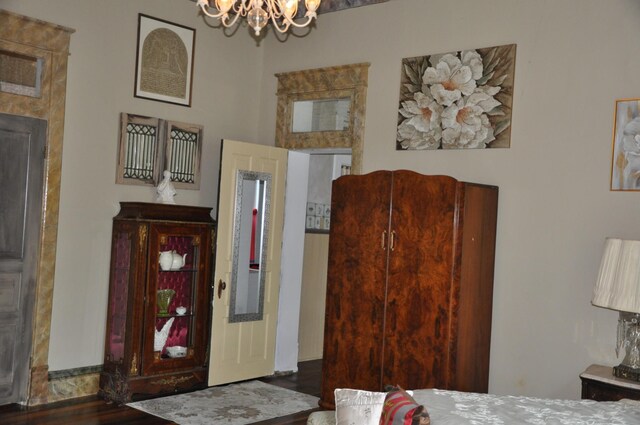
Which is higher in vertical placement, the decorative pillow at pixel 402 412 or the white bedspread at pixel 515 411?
the decorative pillow at pixel 402 412

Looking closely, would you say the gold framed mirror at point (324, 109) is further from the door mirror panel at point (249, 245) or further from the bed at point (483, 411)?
the bed at point (483, 411)

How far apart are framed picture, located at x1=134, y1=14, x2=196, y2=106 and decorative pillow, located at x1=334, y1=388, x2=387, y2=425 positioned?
4032 mm

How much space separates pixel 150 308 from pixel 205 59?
7.78 ft

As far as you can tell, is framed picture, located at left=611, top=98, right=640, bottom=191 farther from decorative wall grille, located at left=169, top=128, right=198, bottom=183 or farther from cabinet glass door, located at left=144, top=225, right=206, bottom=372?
decorative wall grille, located at left=169, top=128, right=198, bottom=183

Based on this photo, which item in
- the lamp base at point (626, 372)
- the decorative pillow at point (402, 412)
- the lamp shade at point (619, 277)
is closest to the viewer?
the decorative pillow at point (402, 412)

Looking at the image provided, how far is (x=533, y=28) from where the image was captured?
526 cm

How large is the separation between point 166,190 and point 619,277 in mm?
3689

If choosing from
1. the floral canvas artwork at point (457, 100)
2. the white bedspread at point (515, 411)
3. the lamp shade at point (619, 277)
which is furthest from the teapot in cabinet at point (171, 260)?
the lamp shade at point (619, 277)

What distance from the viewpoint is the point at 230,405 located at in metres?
5.69

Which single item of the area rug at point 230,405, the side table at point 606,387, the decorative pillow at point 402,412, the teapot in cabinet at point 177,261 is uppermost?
the teapot in cabinet at point 177,261

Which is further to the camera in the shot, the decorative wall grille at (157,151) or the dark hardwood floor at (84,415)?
the decorative wall grille at (157,151)

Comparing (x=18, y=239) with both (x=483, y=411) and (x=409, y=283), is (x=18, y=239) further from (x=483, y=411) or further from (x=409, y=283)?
(x=483, y=411)

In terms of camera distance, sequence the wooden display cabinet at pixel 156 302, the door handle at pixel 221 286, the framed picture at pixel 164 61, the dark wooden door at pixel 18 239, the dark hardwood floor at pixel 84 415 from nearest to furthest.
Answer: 1. the dark hardwood floor at pixel 84 415
2. the dark wooden door at pixel 18 239
3. the wooden display cabinet at pixel 156 302
4. the framed picture at pixel 164 61
5. the door handle at pixel 221 286

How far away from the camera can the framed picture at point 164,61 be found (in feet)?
19.9
